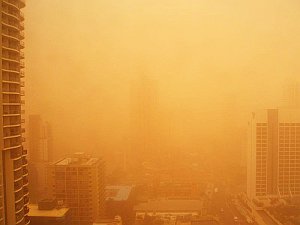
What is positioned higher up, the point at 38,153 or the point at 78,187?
the point at 38,153

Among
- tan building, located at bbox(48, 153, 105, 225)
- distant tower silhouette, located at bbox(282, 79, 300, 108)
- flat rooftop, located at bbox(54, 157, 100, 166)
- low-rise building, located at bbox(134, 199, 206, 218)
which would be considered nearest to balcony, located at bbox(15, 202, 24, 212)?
tan building, located at bbox(48, 153, 105, 225)

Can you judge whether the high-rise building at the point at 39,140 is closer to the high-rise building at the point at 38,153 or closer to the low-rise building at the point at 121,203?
the high-rise building at the point at 38,153

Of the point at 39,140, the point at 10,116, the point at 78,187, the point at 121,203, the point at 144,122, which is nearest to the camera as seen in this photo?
the point at 10,116

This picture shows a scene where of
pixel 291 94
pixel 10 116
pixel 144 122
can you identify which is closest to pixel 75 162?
pixel 144 122

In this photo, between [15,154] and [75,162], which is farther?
[75,162]

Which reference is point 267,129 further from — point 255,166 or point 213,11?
point 213,11

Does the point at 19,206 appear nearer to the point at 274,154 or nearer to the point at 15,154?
the point at 15,154

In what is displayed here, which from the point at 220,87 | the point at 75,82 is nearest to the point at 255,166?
the point at 220,87
